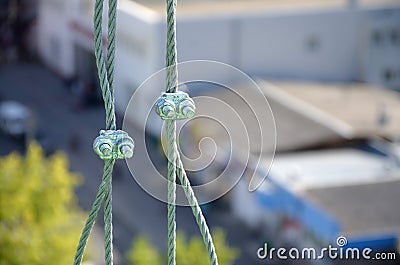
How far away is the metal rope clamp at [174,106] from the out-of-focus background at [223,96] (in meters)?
8.55

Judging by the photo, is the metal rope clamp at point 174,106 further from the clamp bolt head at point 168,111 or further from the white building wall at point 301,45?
the white building wall at point 301,45

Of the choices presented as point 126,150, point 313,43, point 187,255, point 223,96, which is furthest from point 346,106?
point 126,150

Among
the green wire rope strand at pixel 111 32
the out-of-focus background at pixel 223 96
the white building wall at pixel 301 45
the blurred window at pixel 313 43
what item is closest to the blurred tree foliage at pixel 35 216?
the out-of-focus background at pixel 223 96

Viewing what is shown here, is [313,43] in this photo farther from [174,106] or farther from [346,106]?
[174,106]

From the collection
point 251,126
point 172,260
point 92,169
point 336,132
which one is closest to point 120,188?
point 92,169

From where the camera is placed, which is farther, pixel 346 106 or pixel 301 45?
pixel 301 45

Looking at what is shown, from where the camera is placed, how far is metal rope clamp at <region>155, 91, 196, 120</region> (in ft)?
11.0

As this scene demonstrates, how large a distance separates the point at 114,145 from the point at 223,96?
1881 cm

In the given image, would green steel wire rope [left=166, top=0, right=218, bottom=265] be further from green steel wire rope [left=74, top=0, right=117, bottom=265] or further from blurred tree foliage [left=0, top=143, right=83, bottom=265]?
blurred tree foliage [left=0, top=143, right=83, bottom=265]

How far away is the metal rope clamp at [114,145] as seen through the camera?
10.9 ft

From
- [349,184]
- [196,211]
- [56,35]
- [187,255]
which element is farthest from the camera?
[56,35]

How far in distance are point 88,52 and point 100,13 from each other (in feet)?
81.4

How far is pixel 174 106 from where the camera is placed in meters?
3.35

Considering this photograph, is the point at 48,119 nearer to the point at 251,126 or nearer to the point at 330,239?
the point at 251,126
